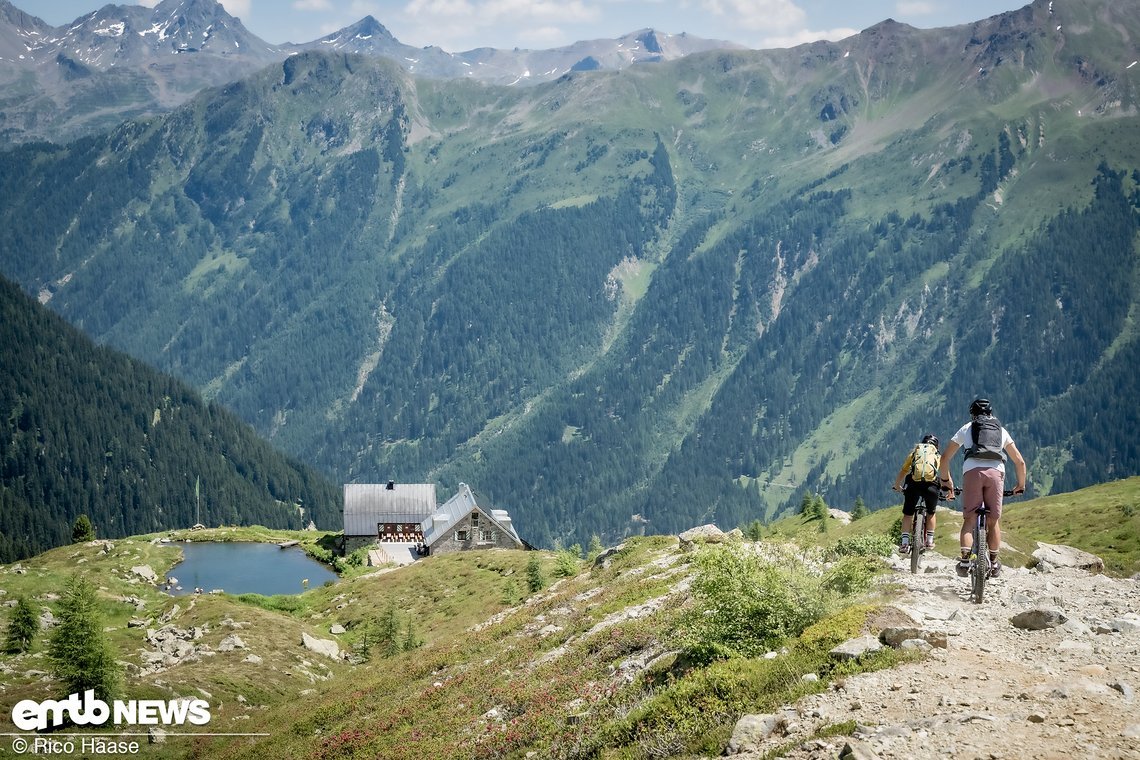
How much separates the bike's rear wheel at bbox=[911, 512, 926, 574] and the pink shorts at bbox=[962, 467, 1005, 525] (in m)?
4.29

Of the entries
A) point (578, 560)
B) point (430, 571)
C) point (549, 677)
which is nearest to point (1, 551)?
point (430, 571)

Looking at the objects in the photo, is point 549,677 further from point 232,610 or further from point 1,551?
point 1,551

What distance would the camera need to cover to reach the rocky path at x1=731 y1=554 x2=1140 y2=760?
1803 cm

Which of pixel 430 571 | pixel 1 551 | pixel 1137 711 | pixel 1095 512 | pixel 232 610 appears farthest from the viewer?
pixel 1 551

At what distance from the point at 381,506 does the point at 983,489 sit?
98.5m

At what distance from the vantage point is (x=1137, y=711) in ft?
62.0

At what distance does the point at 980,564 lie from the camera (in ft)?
87.1

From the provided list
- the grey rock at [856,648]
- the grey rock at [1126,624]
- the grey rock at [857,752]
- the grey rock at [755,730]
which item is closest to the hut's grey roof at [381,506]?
the grey rock at [856,648]

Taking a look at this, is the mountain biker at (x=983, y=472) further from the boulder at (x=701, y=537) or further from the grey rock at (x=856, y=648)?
the boulder at (x=701, y=537)

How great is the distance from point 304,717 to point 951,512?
43.7 metres

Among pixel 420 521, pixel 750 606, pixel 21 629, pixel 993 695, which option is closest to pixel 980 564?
pixel 750 606

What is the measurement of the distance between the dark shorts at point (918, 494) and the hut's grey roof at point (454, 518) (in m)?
82.4

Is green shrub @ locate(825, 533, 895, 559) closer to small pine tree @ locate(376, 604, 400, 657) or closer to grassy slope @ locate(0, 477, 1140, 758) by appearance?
grassy slope @ locate(0, 477, 1140, 758)

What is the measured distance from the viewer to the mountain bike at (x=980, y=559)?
26500 mm
